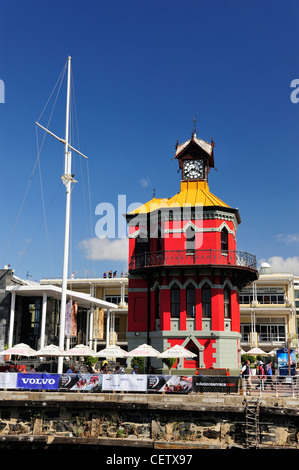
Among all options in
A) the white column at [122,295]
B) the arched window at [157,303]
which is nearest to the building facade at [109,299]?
the white column at [122,295]

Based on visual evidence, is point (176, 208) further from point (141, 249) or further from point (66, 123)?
point (66, 123)

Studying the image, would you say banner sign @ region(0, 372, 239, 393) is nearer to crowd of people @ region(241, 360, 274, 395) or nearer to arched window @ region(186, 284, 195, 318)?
crowd of people @ region(241, 360, 274, 395)

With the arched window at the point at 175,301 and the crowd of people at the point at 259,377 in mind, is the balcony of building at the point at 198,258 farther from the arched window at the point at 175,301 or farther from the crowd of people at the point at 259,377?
the crowd of people at the point at 259,377

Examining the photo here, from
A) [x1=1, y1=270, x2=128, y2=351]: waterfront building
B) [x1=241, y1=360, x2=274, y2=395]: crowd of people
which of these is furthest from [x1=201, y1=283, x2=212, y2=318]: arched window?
[x1=1, y1=270, x2=128, y2=351]: waterfront building

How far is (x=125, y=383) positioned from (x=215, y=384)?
4097 mm

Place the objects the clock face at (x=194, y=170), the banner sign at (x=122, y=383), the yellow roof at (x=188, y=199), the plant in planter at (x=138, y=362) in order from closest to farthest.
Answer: the banner sign at (x=122, y=383) → the plant in planter at (x=138, y=362) → the yellow roof at (x=188, y=199) → the clock face at (x=194, y=170)

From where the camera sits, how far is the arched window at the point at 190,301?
34812mm

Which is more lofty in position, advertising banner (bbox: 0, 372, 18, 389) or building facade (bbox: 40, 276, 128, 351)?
building facade (bbox: 40, 276, 128, 351)

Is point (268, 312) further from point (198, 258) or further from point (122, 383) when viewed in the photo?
point (122, 383)

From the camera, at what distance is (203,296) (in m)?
35.0

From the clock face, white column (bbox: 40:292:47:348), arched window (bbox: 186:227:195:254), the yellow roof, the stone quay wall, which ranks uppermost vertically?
the clock face

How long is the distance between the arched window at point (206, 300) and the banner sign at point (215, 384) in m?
12.3

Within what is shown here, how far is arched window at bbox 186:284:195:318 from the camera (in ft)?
114
